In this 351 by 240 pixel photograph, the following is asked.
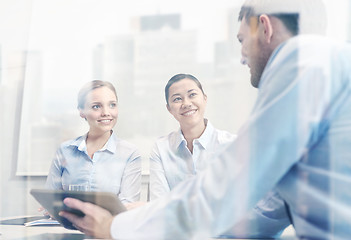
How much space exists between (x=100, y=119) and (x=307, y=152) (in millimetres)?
1148

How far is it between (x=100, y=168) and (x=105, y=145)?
0.12 meters

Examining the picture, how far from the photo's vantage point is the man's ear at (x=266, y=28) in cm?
103

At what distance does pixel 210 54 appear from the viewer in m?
1.25

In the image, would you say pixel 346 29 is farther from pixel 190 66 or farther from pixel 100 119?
pixel 100 119

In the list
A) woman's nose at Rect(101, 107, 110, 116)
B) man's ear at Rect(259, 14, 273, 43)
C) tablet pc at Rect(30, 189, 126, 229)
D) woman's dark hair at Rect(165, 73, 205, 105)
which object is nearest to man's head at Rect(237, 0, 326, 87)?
man's ear at Rect(259, 14, 273, 43)

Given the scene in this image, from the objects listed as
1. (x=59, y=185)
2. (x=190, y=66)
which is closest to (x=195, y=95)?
(x=190, y=66)

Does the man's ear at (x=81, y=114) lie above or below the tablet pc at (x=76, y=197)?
above

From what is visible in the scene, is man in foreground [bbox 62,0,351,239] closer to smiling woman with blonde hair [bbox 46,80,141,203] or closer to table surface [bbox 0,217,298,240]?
table surface [bbox 0,217,298,240]

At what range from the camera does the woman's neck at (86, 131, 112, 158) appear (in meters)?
1.69

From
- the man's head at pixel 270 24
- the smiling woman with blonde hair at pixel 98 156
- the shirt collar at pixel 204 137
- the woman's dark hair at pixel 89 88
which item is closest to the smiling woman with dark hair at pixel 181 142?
the shirt collar at pixel 204 137

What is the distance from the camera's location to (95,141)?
1723mm

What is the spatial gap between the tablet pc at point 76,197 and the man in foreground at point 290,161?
139 mm

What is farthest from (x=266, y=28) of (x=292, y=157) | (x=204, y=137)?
(x=204, y=137)

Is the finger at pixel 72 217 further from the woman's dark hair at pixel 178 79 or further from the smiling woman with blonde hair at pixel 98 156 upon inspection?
the woman's dark hair at pixel 178 79
